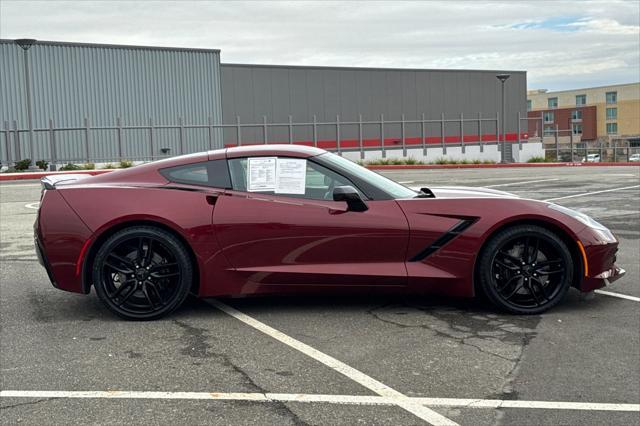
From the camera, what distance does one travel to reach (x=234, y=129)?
36531 millimetres

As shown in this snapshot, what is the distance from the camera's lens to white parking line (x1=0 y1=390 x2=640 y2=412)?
3.83 meters

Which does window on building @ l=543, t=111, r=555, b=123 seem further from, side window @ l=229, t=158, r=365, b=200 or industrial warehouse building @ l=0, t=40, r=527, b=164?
side window @ l=229, t=158, r=365, b=200

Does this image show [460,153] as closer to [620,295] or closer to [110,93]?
[110,93]

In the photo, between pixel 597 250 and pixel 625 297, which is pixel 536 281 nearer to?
pixel 597 250

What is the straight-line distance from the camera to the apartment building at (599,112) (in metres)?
101

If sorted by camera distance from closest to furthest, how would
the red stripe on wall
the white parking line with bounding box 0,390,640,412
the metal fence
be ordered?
the white parking line with bounding box 0,390,640,412 < the metal fence < the red stripe on wall

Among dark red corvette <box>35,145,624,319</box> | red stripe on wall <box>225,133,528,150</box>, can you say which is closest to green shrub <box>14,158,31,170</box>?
red stripe on wall <box>225,133,528,150</box>

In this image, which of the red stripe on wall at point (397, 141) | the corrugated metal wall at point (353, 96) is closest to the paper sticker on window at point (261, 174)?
the red stripe on wall at point (397, 141)

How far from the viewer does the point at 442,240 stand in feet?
17.7

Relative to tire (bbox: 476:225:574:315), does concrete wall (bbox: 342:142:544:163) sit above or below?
above

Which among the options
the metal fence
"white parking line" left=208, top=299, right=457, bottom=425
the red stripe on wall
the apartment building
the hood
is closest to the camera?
"white parking line" left=208, top=299, right=457, bottom=425

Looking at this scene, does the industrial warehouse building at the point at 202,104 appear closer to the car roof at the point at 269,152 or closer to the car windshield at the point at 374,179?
the car roof at the point at 269,152

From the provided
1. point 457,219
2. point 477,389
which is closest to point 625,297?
point 457,219

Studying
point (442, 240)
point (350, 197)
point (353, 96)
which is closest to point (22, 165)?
point (353, 96)
